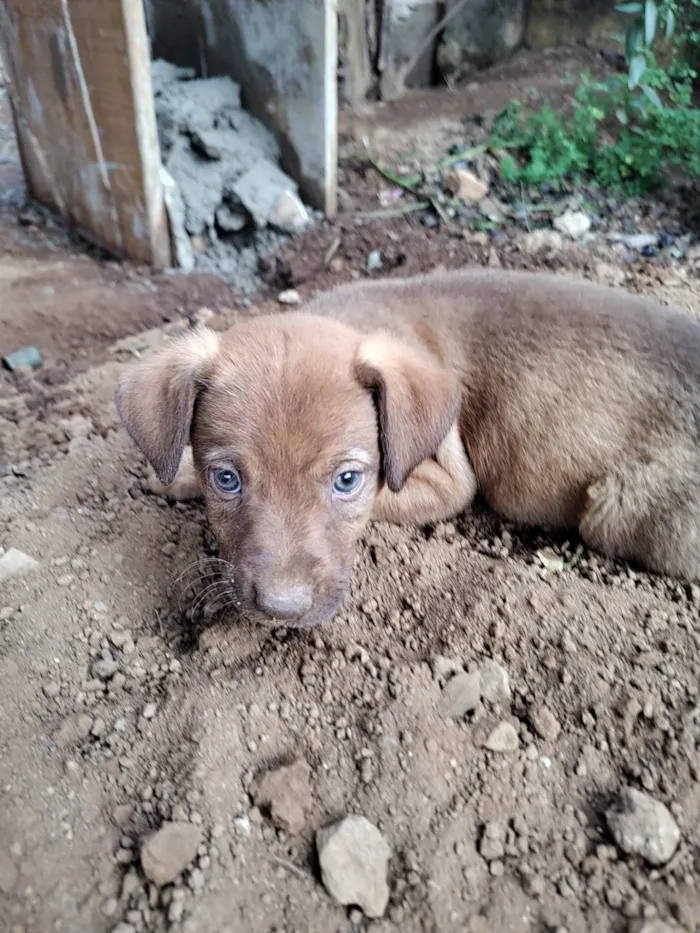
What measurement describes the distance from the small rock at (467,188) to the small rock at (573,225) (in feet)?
2.60

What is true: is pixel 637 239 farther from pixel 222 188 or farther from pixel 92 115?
pixel 92 115

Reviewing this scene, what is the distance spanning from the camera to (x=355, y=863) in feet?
7.67

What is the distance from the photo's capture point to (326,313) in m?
3.91

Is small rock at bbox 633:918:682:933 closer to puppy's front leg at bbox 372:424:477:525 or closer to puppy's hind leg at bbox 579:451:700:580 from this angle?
puppy's hind leg at bbox 579:451:700:580

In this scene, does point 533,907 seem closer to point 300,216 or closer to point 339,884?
point 339,884

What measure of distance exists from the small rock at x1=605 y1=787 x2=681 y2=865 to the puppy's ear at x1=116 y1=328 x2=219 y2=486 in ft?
6.72

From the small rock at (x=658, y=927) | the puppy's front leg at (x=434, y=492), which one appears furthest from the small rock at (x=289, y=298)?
the small rock at (x=658, y=927)

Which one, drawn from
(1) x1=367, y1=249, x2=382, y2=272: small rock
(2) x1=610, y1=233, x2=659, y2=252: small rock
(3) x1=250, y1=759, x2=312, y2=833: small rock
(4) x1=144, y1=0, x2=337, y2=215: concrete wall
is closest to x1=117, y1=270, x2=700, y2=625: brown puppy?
(3) x1=250, y1=759, x2=312, y2=833: small rock

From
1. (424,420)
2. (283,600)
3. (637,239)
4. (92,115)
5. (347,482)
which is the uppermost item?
(92,115)

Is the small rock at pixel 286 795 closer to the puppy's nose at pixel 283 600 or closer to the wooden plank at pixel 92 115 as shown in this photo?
the puppy's nose at pixel 283 600

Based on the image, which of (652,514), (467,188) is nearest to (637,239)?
(467,188)

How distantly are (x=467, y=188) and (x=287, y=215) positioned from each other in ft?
5.87

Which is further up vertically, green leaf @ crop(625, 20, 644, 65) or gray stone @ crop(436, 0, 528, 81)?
green leaf @ crop(625, 20, 644, 65)

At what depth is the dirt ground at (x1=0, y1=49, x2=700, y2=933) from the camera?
231cm
